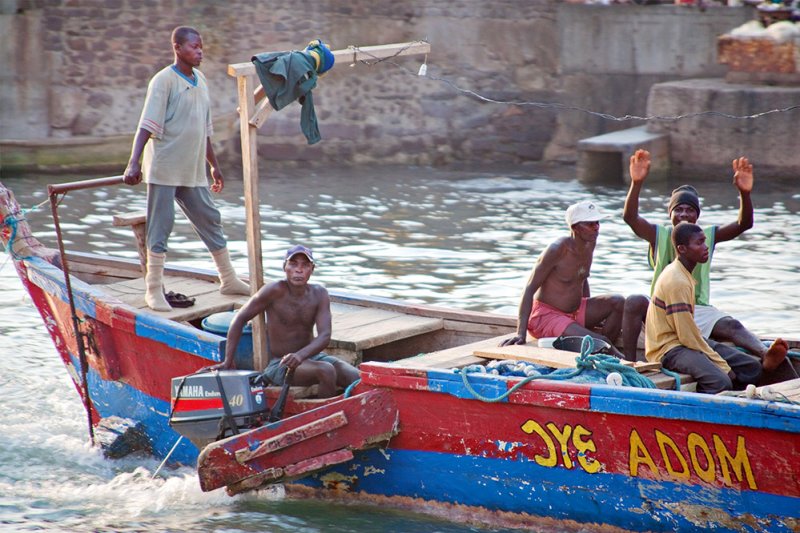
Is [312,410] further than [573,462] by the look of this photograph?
Yes

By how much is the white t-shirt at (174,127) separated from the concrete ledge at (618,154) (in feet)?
34.4

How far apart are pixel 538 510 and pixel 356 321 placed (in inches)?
77.2

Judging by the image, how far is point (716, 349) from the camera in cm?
647

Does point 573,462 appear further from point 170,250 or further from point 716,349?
point 170,250

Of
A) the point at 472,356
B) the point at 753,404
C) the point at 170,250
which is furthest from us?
the point at 170,250

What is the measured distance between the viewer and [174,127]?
23.6 feet

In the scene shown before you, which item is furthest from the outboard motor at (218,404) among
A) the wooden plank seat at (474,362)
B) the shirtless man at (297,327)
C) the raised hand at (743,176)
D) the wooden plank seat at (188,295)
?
the raised hand at (743,176)

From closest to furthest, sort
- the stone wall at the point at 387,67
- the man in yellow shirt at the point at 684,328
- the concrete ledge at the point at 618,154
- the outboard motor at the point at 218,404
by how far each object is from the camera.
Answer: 1. the man in yellow shirt at the point at 684,328
2. the outboard motor at the point at 218,404
3. the concrete ledge at the point at 618,154
4. the stone wall at the point at 387,67

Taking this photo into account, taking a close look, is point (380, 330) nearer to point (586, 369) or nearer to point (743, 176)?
point (586, 369)

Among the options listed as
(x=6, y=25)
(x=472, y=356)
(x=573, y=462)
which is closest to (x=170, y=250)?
(x=6, y=25)

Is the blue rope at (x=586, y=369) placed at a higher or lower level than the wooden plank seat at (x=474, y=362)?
higher

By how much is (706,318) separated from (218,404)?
105 inches

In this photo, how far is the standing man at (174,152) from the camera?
7074mm

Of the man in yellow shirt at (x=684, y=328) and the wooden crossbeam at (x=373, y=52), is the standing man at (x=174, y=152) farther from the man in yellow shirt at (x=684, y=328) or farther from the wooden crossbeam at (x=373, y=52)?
the man in yellow shirt at (x=684, y=328)
